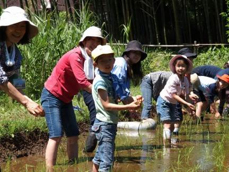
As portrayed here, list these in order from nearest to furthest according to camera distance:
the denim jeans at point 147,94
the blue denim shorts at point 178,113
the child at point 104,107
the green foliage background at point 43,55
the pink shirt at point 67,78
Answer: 1. the child at point 104,107
2. the pink shirt at point 67,78
3. the blue denim shorts at point 178,113
4. the green foliage background at point 43,55
5. the denim jeans at point 147,94

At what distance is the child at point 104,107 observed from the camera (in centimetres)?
378

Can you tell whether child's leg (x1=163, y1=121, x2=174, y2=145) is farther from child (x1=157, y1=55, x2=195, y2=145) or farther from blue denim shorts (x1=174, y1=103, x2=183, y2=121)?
blue denim shorts (x1=174, y1=103, x2=183, y2=121)

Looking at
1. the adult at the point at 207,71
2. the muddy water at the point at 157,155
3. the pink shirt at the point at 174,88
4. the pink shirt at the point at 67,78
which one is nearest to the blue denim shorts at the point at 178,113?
the pink shirt at the point at 174,88

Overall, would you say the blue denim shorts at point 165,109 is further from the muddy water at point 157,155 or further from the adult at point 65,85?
the adult at point 65,85

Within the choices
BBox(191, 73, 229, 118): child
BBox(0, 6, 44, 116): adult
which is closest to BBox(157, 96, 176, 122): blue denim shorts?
BBox(191, 73, 229, 118): child

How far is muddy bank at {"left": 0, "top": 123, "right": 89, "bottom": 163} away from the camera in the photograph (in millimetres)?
5164

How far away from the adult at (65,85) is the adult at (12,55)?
0.96 meters

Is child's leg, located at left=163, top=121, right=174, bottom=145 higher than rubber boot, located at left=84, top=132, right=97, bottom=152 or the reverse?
higher

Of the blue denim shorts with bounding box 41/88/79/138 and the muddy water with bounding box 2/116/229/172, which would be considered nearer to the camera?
the blue denim shorts with bounding box 41/88/79/138

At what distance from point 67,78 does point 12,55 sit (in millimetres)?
1128

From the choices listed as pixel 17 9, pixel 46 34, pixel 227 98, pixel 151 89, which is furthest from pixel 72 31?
pixel 17 9

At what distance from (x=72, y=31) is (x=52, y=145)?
13.6ft

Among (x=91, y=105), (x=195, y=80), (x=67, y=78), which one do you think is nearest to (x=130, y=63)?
(x=91, y=105)

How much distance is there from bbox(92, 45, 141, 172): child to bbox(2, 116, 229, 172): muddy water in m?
0.69
